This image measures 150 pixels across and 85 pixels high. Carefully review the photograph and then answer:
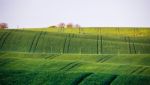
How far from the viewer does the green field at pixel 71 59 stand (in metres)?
20.2

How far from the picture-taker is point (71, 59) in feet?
118

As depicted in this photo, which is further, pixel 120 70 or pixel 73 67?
pixel 73 67

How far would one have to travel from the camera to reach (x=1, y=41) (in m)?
48.8

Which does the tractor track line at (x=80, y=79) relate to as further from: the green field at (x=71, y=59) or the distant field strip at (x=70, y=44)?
the distant field strip at (x=70, y=44)

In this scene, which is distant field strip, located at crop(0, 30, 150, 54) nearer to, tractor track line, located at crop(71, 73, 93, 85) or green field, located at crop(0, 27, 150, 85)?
green field, located at crop(0, 27, 150, 85)

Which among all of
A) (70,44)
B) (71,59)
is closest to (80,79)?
(71,59)

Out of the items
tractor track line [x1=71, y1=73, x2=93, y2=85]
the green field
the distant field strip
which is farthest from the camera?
the distant field strip

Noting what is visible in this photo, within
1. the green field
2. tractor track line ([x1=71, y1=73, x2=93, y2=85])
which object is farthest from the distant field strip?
tractor track line ([x1=71, y1=73, x2=93, y2=85])

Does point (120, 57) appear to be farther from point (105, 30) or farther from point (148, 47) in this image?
point (105, 30)

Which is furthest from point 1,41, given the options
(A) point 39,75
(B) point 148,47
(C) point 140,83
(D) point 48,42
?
(C) point 140,83

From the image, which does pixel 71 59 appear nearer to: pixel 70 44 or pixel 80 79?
pixel 70 44

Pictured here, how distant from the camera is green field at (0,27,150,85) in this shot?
20.2 meters

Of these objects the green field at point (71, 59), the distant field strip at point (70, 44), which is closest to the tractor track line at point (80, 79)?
the green field at point (71, 59)

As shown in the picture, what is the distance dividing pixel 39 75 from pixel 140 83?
23.6 ft
